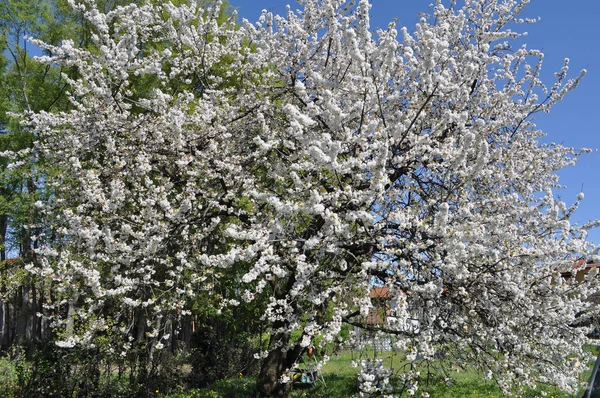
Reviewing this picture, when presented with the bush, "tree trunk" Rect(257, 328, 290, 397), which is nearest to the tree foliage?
"tree trunk" Rect(257, 328, 290, 397)

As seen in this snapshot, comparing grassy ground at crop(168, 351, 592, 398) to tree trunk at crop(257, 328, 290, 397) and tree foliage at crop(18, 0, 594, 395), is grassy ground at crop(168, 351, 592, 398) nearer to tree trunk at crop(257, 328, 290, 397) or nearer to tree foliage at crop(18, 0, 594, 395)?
tree trunk at crop(257, 328, 290, 397)

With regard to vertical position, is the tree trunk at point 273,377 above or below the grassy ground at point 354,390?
above

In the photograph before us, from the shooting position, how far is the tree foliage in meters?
5.07

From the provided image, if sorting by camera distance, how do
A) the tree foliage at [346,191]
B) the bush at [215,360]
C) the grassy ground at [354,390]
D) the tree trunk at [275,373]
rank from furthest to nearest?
the bush at [215,360], the grassy ground at [354,390], the tree trunk at [275,373], the tree foliage at [346,191]

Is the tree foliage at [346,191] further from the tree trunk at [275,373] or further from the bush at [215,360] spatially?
the bush at [215,360]

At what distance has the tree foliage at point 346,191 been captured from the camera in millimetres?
5070

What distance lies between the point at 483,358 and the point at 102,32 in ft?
24.2

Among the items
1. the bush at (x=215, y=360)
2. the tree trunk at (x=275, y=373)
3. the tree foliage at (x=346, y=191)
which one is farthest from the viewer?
the bush at (x=215, y=360)

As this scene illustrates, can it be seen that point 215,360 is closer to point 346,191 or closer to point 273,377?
point 273,377

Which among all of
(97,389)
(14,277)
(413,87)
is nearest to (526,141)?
(413,87)

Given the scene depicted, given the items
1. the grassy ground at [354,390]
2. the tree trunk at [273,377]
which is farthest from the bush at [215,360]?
the tree trunk at [273,377]

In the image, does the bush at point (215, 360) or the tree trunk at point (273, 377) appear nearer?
the tree trunk at point (273, 377)

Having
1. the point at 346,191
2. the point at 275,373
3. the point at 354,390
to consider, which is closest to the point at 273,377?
the point at 275,373

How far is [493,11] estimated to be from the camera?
8.09 metres
